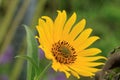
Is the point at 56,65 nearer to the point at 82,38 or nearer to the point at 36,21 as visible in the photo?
the point at 82,38

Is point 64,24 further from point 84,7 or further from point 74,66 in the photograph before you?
point 84,7

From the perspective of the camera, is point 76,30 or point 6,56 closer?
point 76,30

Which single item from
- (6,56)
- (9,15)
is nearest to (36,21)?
(9,15)

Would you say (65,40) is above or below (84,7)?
below

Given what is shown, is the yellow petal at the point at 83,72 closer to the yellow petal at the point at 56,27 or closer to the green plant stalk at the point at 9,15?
the yellow petal at the point at 56,27

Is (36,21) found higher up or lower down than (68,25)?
higher up

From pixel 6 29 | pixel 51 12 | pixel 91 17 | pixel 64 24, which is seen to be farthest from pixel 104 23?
pixel 64 24
